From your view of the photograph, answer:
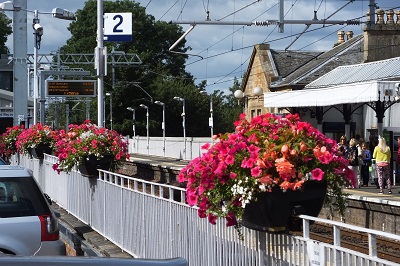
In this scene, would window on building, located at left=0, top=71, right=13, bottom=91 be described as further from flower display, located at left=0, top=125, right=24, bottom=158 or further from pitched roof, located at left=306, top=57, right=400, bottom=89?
flower display, located at left=0, top=125, right=24, bottom=158

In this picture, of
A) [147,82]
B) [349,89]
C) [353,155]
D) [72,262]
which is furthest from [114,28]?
[147,82]

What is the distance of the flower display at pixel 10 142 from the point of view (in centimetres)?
3250

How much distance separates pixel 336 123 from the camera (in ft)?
129

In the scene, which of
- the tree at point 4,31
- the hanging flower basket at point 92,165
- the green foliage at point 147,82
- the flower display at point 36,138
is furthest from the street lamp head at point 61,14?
the tree at point 4,31

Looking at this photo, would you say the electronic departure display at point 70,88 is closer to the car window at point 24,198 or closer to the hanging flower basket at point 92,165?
the hanging flower basket at point 92,165

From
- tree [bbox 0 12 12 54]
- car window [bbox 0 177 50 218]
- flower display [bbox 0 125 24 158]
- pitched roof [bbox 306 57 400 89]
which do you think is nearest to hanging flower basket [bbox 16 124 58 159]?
flower display [bbox 0 125 24 158]

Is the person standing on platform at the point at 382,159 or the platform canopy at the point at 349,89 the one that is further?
the platform canopy at the point at 349,89

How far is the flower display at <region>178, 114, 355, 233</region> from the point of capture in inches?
254

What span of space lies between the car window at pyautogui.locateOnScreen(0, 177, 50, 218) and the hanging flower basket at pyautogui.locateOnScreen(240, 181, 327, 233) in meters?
3.60

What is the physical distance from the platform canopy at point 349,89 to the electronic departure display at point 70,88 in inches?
319

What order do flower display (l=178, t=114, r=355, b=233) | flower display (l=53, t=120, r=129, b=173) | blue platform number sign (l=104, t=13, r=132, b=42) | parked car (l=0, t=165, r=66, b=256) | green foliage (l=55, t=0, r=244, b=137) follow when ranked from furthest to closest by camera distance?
green foliage (l=55, t=0, r=244, b=137) → blue platform number sign (l=104, t=13, r=132, b=42) → flower display (l=53, t=120, r=129, b=173) → parked car (l=0, t=165, r=66, b=256) → flower display (l=178, t=114, r=355, b=233)

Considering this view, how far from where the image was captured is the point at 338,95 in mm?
31172

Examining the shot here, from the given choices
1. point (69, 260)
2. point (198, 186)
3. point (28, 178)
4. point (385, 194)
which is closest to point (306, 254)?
point (198, 186)

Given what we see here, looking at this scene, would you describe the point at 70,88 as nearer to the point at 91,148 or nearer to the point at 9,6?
the point at 9,6
